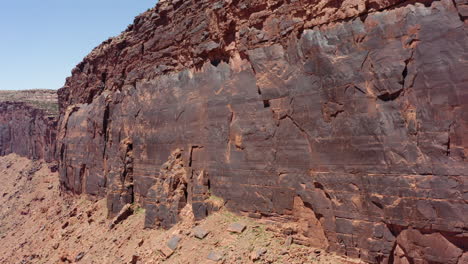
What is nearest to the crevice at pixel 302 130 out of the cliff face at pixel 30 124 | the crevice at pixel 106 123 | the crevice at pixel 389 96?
the crevice at pixel 389 96

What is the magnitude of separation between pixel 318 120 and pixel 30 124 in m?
36.6

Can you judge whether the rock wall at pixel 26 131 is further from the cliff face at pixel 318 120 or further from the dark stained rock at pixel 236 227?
the dark stained rock at pixel 236 227

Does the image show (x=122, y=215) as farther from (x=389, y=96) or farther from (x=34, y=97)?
(x=34, y=97)

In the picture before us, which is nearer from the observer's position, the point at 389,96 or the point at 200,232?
the point at 389,96

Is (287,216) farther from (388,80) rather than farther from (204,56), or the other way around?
(204,56)

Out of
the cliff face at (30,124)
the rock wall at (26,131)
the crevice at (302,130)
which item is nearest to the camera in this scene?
the crevice at (302,130)

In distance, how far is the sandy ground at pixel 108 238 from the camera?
8.56m

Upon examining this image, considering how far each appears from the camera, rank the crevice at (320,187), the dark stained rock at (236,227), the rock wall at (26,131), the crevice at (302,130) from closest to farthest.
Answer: the crevice at (320,187) < the crevice at (302,130) < the dark stained rock at (236,227) < the rock wall at (26,131)

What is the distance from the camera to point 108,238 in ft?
44.4

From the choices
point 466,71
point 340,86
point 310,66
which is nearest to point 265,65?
point 310,66

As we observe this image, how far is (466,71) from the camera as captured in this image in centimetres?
630

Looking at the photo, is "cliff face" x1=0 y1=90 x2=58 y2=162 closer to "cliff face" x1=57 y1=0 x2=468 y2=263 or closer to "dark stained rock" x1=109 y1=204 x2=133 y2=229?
"dark stained rock" x1=109 y1=204 x2=133 y2=229

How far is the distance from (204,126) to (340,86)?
503cm

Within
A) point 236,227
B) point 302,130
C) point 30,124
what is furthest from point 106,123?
point 30,124
